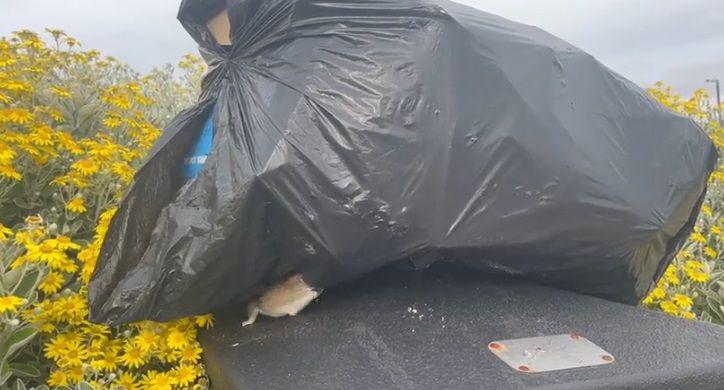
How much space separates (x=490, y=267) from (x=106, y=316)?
2.95 ft

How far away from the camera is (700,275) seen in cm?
266

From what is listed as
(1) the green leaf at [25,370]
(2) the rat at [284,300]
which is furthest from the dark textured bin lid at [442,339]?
(1) the green leaf at [25,370]

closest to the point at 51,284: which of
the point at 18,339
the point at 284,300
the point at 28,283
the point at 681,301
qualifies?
the point at 28,283

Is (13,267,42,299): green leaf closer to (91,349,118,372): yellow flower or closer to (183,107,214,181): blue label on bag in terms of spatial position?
(91,349,118,372): yellow flower

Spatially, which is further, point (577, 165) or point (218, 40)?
point (218, 40)

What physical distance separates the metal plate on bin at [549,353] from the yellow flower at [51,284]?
3.42ft

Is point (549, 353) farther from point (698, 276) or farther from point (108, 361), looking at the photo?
point (698, 276)

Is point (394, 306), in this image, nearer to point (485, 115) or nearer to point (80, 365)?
point (485, 115)

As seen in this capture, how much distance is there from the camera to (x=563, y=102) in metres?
1.62

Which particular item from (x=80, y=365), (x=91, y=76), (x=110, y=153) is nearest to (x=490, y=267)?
(x=80, y=365)

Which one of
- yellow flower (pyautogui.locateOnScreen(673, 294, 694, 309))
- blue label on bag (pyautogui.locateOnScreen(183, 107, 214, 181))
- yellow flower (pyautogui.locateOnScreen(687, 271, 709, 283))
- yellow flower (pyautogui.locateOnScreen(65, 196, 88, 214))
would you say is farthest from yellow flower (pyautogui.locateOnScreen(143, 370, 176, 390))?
yellow flower (pyautogui.locateOnScreen(687, 271, 709, 283))

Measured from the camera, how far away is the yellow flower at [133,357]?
4.93ft

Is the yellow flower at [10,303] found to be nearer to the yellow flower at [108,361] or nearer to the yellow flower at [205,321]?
the yellow flower at [108,361]

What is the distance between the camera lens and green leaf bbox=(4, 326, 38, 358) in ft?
4.72
